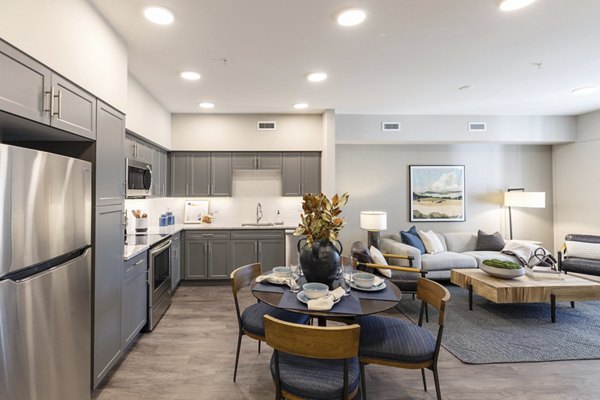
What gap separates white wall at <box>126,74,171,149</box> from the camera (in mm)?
3191

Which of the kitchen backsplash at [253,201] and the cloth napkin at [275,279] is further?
the kitchen backsplash at [253,201]

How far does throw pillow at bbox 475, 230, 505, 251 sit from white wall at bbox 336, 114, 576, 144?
→ 5.55 feet

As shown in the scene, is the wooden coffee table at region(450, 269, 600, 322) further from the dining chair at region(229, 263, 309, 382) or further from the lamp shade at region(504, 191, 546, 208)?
the dining chair at region(229, 263, 309, 382)

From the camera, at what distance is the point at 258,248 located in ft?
14.8

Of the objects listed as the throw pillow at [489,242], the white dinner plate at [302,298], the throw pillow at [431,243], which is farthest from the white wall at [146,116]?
the throw pillow at [489,242]

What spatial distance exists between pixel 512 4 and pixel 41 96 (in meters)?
3.08

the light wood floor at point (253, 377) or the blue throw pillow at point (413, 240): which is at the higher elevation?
the blue throw pillow at point (413, 240)

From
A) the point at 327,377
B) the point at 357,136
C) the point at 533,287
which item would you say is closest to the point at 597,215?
the point at 533,287

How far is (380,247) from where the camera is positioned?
4.86m

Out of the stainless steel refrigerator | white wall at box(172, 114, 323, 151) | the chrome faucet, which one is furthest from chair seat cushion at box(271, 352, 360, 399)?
white wall at box(172, 114, 323, 151)

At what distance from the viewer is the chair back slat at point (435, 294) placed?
1767mm

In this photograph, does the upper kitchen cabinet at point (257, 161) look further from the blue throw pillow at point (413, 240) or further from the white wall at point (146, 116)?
the blue throw pillow at point (413, 240)

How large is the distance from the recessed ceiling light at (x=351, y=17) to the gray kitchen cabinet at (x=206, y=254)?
3356 millimetres

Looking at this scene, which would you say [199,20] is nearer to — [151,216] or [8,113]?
[8,113]
